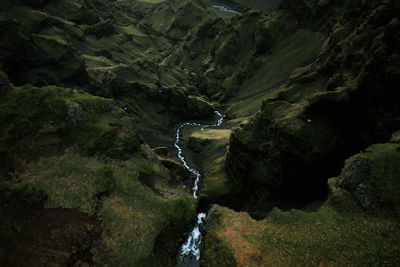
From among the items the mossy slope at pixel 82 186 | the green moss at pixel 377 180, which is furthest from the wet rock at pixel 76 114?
the green moss at pixel 377 180

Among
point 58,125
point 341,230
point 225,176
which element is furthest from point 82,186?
point 225,176

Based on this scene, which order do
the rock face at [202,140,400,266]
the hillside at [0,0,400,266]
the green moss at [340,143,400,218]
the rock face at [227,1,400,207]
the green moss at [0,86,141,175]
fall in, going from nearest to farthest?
1. the rock face at [202,140,400,266]
2. the green moss at [340,143,400,218]
3. the hillside at [0,0,400,266]
4. the green moss at [0,86,141,175]
5. the rock face at [227,1,400,207]

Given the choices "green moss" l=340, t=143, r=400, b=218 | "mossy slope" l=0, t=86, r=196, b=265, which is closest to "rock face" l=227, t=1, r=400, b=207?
"green moss" l=340, t=143, r=400, b=218

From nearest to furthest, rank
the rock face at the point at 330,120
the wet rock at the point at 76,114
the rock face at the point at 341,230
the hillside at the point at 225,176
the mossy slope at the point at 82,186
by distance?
the rock face at the point at 341,230, the hillside at the point at 225,176, the mossy slope at the point at 82,186, the rock face at the point at 330,120, the wet rock at the point at 76,114

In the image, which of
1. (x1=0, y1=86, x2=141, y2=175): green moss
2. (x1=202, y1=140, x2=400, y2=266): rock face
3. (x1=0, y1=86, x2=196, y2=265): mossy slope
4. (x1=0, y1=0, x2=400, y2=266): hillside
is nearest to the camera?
(x1=202, y1=140, x2=400, y2=266): rock face

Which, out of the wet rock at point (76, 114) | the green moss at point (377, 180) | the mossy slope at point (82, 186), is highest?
the green moss at point (377, 180)

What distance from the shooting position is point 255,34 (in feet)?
502

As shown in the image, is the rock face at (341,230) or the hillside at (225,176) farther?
the hillside at (225,176)

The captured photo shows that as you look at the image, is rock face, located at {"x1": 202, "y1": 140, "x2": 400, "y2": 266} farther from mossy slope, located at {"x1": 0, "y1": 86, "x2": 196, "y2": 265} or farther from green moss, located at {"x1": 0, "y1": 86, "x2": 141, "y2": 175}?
green moss, located at {"x1": 0, "y1": 86, "x2": 141, "y2": 175}

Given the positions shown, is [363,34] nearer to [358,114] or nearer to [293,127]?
[358,114]

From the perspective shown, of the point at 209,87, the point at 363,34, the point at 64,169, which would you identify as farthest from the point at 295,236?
the point at 209,87

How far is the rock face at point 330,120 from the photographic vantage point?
35.5 meters

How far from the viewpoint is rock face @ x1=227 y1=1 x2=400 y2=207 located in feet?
117

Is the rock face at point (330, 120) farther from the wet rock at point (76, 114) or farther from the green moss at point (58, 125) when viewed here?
the wet rock at point (76, 114)
